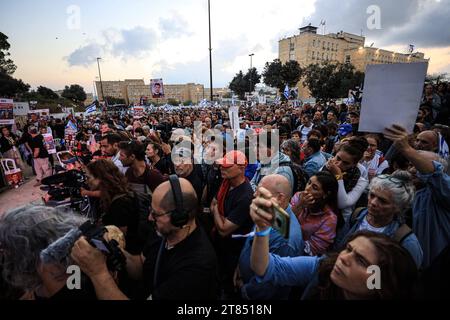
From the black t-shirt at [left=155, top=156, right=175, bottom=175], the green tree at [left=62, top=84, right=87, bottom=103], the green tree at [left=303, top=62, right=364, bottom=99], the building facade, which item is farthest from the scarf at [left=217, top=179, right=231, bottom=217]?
the green tree at [left=62, top=84, right=87, bottom=103]

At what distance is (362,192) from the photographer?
2.80 m

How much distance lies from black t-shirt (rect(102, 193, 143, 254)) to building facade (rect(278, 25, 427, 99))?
233 feet

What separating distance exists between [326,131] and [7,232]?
593 cm

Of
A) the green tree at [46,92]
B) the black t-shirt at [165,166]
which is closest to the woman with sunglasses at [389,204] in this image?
the black t-shirt at [165,166]

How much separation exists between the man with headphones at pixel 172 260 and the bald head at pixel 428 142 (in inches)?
123

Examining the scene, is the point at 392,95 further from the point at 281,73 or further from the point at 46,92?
the point at 46,92

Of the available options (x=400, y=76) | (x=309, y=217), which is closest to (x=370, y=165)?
(x=309, y=217)

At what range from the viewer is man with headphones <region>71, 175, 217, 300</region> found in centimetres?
139

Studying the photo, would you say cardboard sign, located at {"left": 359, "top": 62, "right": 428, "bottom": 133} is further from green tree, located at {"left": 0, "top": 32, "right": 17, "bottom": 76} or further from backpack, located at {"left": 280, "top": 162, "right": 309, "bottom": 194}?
green tree, located at {"left": 0, "top": 32, "right": 17, "bottom": 76}

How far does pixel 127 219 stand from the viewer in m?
2.33

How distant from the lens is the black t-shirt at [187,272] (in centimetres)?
144

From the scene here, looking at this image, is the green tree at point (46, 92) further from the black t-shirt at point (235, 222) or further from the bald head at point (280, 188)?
the bald head at point (280, 188)

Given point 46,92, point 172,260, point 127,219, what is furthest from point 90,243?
point 46,92
